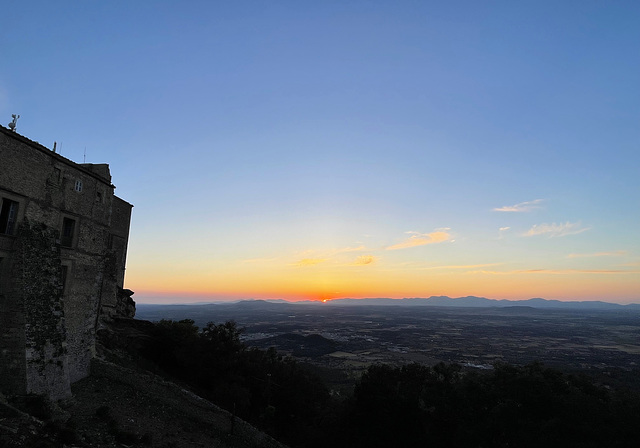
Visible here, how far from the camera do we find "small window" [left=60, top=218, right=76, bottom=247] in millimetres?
16859

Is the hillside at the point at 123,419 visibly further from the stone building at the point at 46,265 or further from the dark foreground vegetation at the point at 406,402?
the dark foreground vegetation at the point at 406,402

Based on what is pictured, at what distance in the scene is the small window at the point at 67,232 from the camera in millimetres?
16859

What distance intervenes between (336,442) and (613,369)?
70.1 meters

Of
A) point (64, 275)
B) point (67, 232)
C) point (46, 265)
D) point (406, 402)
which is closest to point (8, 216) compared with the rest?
point (46, 265)

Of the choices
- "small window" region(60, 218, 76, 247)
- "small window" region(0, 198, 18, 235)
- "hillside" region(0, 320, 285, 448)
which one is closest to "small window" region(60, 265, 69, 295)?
"small window" region(60, 218, 76, 247)

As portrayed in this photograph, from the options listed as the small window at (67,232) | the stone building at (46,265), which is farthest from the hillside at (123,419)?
the small window at (67,232)

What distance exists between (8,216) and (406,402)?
23.8 metres

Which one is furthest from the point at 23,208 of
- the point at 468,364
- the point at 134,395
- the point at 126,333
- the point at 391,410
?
the point at 468,364

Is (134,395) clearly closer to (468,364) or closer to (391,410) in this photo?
(391,410)

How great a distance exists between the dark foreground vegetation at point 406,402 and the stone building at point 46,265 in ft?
28.9

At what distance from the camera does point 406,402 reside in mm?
24250

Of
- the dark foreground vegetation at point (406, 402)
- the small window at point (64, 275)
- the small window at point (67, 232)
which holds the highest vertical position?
the small window at point (67, 232)

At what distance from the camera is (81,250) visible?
1783cm

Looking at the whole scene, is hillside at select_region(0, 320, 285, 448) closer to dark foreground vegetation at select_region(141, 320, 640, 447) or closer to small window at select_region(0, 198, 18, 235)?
dark foreground vegetation at select_region(141, 320, 640, 447)
